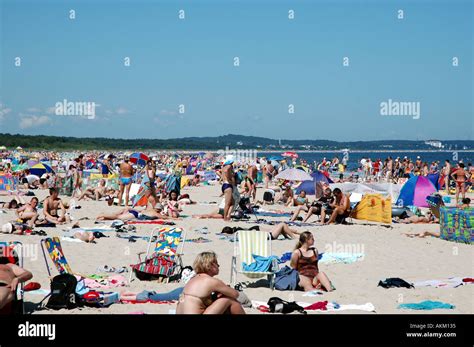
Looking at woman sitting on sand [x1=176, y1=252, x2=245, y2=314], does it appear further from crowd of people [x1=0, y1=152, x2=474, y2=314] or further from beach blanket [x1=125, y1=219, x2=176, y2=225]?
beach blanket [x1=125, y1=219, x2=176, y2=225]

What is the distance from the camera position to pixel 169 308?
6020 mm

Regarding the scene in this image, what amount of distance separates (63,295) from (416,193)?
34.8 feet

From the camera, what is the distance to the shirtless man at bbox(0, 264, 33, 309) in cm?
525

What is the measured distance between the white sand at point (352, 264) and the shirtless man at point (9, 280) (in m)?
0.59

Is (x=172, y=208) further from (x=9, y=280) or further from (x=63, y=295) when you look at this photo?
(x=9, y=280)

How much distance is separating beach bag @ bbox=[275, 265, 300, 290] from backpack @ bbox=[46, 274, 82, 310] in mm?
2189

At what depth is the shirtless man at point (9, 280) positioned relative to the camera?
525cm

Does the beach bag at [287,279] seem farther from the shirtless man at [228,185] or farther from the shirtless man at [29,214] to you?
the shirtless man at [29,214]

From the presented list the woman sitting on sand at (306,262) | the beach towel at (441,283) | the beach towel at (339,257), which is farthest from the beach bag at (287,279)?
the beach towel at (339,257)

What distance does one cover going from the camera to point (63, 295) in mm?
5980

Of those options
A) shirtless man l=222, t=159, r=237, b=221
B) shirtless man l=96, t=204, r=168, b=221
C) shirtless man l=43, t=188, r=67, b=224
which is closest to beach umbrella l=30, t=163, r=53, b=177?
shirtless man l=96, t=204, r=168, b=221

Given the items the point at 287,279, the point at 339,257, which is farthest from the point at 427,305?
the point at 339,257
